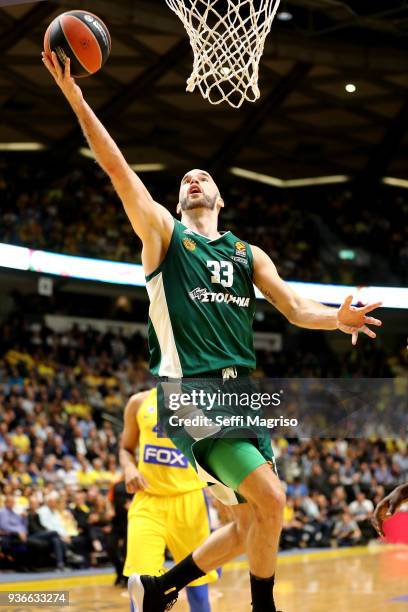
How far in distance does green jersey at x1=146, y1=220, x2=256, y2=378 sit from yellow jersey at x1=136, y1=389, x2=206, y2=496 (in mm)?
1689

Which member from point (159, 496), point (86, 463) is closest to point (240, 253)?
point (159, 496)

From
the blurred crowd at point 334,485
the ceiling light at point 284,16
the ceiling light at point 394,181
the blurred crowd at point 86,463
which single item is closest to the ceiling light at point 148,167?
the blurred crowd at point 86,463

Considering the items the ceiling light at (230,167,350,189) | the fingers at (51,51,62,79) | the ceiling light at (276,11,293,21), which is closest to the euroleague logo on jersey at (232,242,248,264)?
the fingers at (51,51,62,79)

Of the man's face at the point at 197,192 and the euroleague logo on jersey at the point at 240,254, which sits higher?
A: the man's face at the point at 197,192

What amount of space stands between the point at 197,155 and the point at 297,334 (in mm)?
6027

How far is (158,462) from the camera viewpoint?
6.16 m

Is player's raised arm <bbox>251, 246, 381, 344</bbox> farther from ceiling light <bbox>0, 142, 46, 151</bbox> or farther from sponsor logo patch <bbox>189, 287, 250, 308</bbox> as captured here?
ceiling light <bbox>0, 142, 46, 151</bbox>

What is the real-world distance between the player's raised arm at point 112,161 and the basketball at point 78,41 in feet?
0.26

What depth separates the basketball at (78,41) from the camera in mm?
4355

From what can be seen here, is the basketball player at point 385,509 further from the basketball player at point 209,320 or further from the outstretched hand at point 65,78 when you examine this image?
the outstretched hand at point 65,78

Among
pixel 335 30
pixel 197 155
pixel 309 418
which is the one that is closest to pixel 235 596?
pixel 309 418

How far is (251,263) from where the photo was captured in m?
4.74

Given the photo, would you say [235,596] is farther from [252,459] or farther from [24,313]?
[24,313]

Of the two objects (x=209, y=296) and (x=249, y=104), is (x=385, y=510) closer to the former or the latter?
(x=209, y=296)
